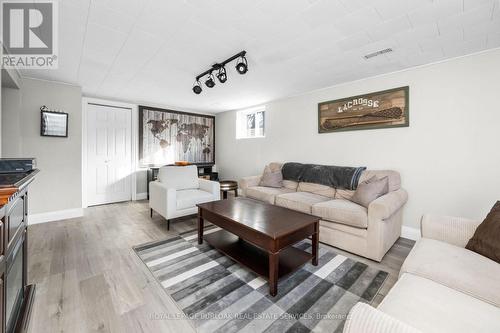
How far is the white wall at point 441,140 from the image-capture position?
2354 millimetres

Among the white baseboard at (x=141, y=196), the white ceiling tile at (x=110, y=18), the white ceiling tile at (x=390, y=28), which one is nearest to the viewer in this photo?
the white ceiling tile at (x=110, y=18)

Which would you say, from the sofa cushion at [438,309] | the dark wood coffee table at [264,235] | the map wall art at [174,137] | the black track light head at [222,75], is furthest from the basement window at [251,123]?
the sofa cushion at [438,309]

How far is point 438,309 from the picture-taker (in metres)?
0.99

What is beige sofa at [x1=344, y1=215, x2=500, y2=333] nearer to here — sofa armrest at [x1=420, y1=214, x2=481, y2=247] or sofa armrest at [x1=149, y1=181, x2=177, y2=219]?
sofa armrest at [x1=420, y1=214, x2=481, y2=247]

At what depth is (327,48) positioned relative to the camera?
233 cm

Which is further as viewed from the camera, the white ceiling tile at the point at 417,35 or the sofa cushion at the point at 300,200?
the sofa cushion at the point at 300,200

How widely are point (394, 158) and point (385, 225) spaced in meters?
1.18

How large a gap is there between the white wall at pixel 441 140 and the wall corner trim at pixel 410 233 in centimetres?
6

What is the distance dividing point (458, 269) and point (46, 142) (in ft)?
16.9

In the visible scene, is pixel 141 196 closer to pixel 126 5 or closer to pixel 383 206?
pixel 126 5

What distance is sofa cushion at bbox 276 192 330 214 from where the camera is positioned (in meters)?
2.85

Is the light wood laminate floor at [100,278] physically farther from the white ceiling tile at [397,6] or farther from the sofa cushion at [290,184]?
the white ceiling tile at [397,6]

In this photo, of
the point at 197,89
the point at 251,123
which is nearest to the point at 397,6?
the point at 197,89

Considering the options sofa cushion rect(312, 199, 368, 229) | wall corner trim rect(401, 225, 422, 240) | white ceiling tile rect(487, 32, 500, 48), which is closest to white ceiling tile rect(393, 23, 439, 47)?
white ceiling tile rect(487, 32, 500, 48)
